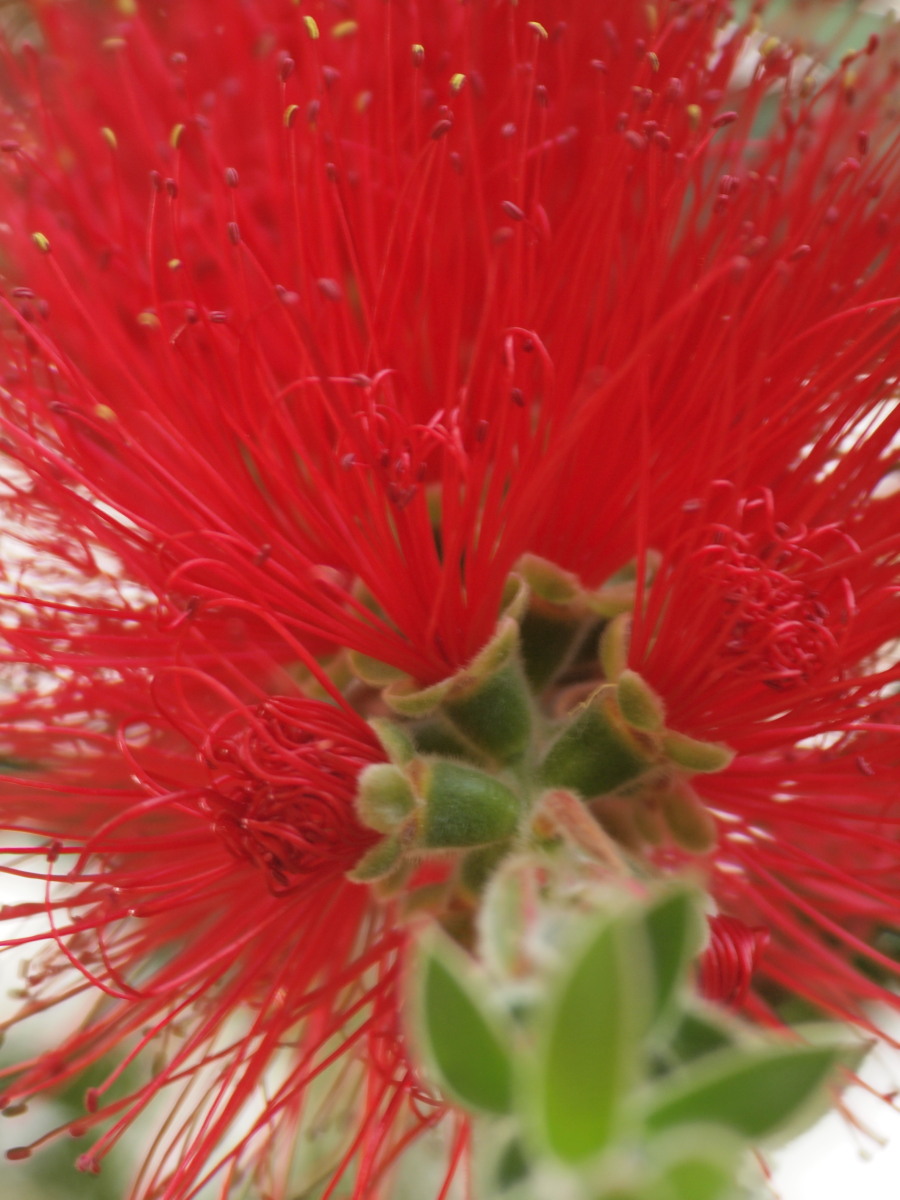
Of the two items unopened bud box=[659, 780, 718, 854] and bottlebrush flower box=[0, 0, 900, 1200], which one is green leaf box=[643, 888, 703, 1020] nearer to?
bottlebrush flower box=[0, 0, 900, 1200]

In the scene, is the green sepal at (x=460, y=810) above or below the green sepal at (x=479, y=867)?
above

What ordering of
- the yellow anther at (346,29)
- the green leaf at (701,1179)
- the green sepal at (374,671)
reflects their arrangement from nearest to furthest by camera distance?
the green leaf at (701,1179) < the green sepal at (374,671) < the yellow anther at (346,29)

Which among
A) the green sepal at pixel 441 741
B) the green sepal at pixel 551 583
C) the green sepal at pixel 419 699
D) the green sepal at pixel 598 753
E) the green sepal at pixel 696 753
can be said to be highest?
the green sepal at pixel 551 583

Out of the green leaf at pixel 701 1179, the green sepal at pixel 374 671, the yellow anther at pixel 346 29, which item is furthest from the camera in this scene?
the yellow anther at pixel 346 29

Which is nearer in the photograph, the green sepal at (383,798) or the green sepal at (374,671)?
the green sepal at (383,798)

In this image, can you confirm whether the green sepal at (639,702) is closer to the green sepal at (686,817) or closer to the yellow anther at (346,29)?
the green sepal at (686,817)

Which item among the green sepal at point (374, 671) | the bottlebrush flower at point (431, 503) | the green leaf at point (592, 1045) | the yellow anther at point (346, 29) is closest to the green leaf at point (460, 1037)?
the green leaf at point (592, 1045)

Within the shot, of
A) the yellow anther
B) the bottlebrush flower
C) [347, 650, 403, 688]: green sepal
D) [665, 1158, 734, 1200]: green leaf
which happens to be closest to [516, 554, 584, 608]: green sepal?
the bottlebrush flower
